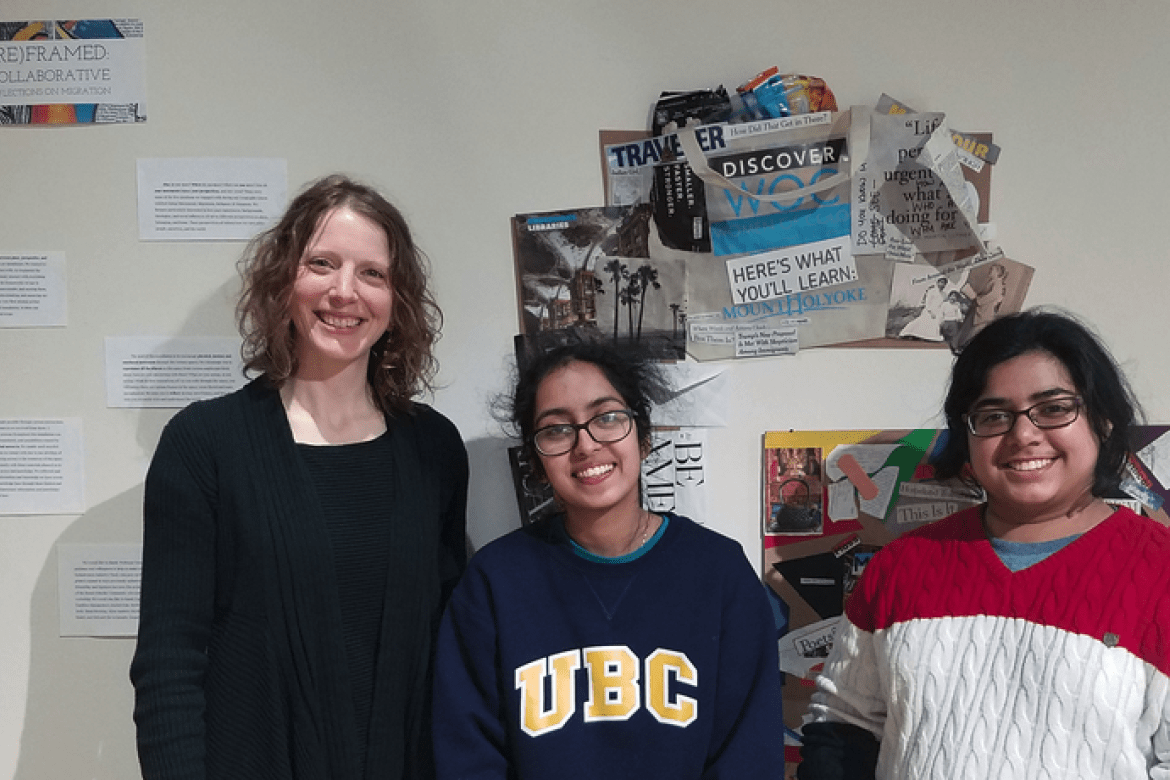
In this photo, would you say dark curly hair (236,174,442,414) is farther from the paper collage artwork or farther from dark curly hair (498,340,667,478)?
the paper collage artwork

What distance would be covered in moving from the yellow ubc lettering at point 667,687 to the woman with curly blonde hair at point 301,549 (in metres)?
0.35

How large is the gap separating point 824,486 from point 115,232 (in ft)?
4.75

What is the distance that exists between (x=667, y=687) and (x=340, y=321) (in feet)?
2.41

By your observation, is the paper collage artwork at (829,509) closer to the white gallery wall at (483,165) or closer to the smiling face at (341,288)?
the white gallery wall at (483,165)

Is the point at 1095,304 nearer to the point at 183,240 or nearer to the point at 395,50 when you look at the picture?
the point at 395,50

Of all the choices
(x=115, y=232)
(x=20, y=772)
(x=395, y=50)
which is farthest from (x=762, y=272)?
(x=20, y=772)

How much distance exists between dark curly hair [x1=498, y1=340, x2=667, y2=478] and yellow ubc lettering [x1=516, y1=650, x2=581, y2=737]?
302mm

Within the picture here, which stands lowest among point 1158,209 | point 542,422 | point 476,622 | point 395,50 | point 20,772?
point 20,772

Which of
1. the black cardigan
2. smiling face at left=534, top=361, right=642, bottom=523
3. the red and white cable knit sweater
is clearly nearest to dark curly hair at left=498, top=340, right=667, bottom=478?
smiling face at left=534, top=361, right=642, bottom=523

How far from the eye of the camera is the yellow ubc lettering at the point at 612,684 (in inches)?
44.0

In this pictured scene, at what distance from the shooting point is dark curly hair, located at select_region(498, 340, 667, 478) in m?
1.23

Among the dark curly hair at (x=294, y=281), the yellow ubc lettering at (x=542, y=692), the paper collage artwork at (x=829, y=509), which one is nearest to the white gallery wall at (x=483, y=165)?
the paper collage artwork at (x=829, y=509)

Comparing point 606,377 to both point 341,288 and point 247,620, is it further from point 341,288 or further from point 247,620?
point 247,620

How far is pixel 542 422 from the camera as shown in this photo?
1.19m
